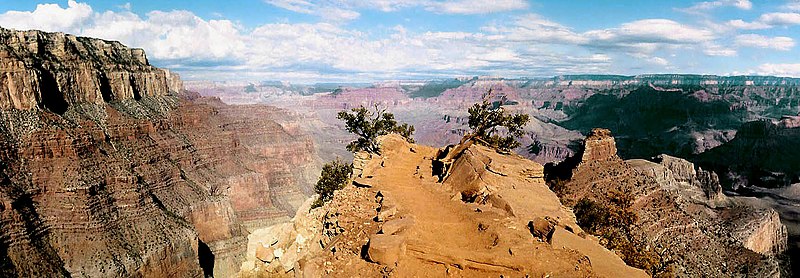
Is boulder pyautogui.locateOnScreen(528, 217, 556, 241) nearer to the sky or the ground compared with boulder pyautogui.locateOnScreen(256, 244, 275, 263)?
nearer to the sky

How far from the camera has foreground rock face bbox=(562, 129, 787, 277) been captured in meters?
37.3

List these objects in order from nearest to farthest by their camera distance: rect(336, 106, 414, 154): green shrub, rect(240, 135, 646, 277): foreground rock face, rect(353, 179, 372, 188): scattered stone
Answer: rect(240, 135, 646, 277): foreground rock face
rect(353, 179, 372, 188): scattered stone
rect(336, 106, 414, 154): green shrub

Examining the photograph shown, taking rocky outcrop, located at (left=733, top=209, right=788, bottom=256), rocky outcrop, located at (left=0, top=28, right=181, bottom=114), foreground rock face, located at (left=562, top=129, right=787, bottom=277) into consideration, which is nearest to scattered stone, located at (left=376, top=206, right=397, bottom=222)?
foreground rock face, located at (left=562, top=129, right=787, bottom=277)

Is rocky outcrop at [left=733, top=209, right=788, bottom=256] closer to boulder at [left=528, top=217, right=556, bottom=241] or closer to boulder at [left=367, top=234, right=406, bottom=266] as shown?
boulder at [left=528, top=217, right=556, bottom=241]

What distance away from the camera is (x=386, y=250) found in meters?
12.7

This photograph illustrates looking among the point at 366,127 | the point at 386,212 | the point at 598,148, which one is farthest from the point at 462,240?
the point at 598,148

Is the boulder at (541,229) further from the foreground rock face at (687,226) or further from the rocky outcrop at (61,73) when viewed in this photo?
the rocky outcrop at (61,73)

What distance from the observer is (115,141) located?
61.5 meters

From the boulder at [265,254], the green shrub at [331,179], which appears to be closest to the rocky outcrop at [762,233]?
the green shrub at [331,179]

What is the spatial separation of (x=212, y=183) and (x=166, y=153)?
852 centimetres

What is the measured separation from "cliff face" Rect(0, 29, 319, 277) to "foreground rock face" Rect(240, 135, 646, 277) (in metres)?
29.4

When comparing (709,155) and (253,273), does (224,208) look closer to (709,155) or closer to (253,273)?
(253,273)

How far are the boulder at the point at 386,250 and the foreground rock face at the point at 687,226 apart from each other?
24695 mm

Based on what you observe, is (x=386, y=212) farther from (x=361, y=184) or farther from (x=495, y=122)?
(x=495, y=122)
